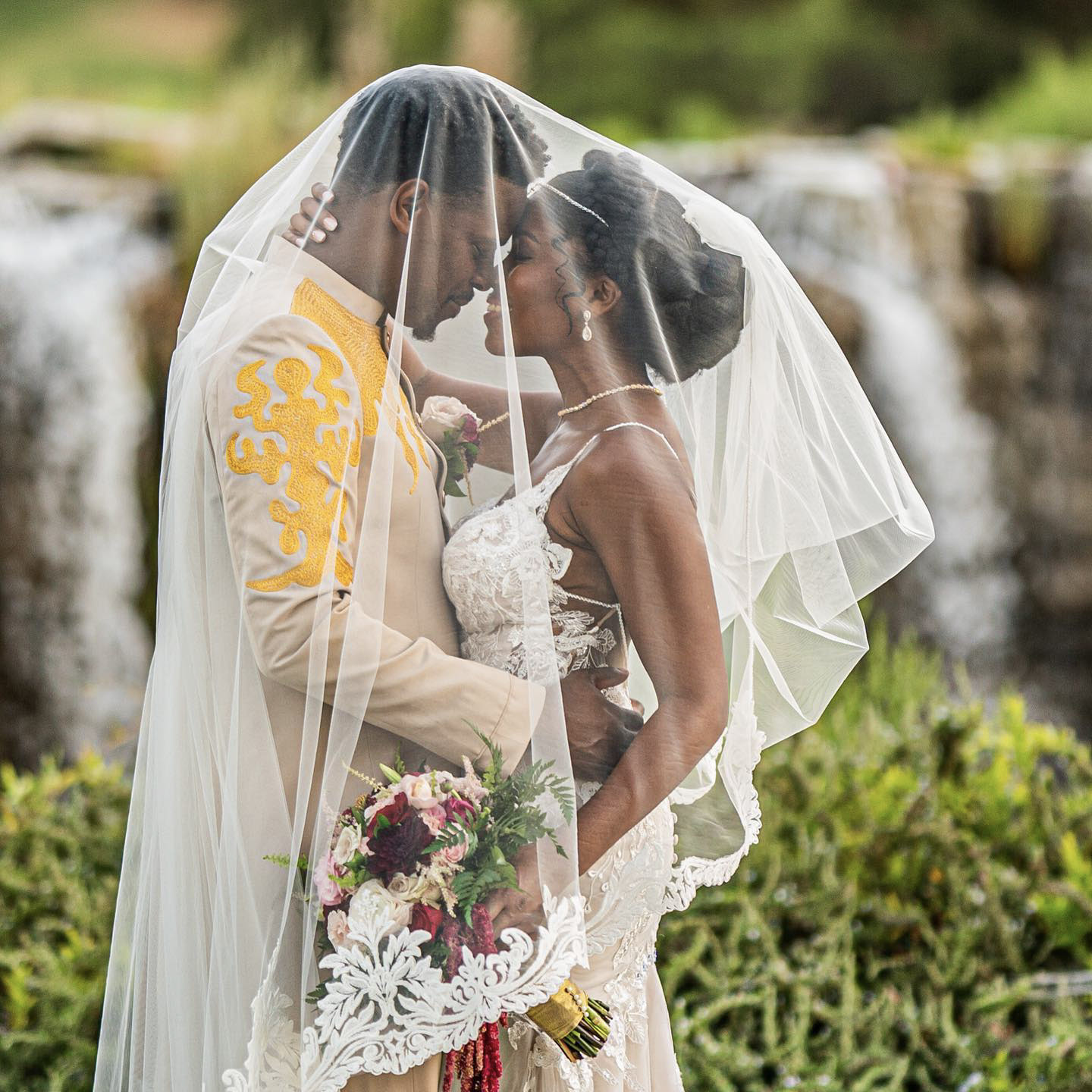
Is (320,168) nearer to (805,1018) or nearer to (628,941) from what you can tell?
(628,941)

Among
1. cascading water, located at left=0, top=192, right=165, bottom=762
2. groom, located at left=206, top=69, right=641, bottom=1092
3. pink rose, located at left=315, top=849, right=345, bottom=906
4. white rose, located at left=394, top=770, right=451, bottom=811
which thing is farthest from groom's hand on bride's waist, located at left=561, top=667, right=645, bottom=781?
cascading water, located at left=0, top=192, right=165, bottom=762

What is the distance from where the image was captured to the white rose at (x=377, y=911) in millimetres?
1481

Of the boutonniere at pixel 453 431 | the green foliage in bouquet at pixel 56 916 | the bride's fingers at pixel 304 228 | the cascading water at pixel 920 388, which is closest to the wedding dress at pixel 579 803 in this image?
the boutonniere at pixel 453 431

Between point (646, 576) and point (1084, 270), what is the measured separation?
640cm

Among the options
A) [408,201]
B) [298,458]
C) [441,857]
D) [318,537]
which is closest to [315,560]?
[318,537]

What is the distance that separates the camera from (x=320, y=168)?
169 centimetres

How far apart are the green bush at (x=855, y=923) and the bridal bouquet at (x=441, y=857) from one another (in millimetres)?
1446

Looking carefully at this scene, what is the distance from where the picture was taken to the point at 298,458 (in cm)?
153

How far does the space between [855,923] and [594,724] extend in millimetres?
1852

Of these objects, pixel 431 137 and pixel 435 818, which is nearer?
pixel 435 818

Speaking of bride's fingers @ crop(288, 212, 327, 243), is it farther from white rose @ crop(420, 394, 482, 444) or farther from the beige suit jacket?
white rose @ crop(420, 394, 482, 444)

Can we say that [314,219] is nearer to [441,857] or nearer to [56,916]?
[441,857]

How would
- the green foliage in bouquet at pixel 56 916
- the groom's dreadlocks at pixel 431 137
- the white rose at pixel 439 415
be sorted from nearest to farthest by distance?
the groom's dreadlocks at pixel 431 137, the white rose at pixel 439 415, the green foliage in bouquet at pixel 56 916

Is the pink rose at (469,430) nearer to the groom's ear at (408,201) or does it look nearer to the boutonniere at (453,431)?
the boutonniere at (453,431)
